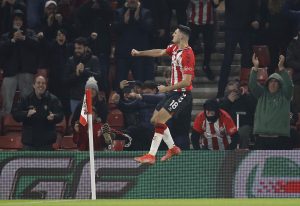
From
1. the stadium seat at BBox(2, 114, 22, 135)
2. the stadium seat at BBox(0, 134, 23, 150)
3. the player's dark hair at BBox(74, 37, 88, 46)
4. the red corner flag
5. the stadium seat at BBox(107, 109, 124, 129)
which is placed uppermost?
the player's dark hair at BBox(74, 37, 88, 46)

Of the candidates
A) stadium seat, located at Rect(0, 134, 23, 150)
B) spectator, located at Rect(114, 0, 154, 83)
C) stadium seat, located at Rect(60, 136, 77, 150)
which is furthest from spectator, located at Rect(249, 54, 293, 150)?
stadium seat, located at Rect(0, 134, 23, 150)

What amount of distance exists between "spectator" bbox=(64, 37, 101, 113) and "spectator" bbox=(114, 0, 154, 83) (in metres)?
0.84

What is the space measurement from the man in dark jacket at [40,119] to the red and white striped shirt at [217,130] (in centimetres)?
276

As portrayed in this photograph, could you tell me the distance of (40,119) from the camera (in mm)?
21641

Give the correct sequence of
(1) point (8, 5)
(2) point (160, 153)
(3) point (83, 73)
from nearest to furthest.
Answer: (2) point (160, 153)
(3) point (83, 73)
(1) point (8, 5)

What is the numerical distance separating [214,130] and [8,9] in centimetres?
638

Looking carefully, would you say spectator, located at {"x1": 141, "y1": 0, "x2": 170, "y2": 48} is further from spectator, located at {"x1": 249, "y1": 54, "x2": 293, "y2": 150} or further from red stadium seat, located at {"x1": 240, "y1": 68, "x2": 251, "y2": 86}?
spectator, located at {"x1": 249, "y1": 54, "x2": 293, "y2": 150}

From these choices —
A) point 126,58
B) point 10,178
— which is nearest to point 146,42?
point 126,58

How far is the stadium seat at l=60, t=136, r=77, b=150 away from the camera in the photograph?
74.5 feet

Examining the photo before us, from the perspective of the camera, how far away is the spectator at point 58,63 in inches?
958

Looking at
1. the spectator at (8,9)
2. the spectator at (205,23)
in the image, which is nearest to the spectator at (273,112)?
the spectator at (205,23)

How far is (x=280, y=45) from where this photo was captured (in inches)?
959

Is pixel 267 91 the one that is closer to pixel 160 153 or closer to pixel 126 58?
pixel 160 153

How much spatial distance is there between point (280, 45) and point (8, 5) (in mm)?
6216
